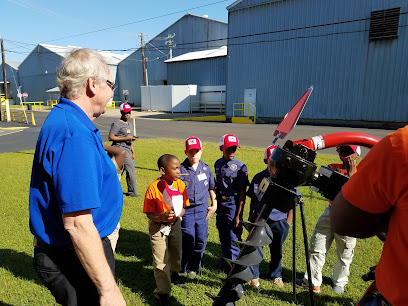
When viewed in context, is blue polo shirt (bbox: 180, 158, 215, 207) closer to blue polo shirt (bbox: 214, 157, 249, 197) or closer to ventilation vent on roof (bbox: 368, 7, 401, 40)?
blue polo shirt (bbox: 214, 157, 249, 197)

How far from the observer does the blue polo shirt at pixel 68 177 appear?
1.29m

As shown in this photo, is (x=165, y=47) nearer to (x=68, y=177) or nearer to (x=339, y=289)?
(x=339, y=289)

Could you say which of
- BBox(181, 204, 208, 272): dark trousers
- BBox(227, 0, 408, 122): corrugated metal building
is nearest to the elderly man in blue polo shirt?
BBox(181, 204, 208, 272): dark trousers

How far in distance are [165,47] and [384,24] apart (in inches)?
1058

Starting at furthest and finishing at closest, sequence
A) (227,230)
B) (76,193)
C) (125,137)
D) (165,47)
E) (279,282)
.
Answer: (165,47)
(125,137)
(227,230)
(279,282)
(76,193)

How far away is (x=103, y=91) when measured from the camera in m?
1.57

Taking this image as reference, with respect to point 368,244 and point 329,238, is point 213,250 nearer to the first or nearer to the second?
point 329,238

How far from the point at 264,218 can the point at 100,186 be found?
81 centimetres

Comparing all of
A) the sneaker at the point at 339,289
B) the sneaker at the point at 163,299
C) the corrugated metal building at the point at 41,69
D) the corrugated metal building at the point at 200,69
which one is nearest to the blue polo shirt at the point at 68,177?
the sneaker at the point at 163,299

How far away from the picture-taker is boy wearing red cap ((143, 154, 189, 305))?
9.43ft

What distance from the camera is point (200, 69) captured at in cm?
3238

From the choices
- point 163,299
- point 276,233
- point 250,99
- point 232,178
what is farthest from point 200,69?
point 163,299

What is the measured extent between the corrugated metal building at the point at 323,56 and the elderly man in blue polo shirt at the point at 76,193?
2005cm

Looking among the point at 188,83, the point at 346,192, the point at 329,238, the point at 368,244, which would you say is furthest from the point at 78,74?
the point at 188,83
